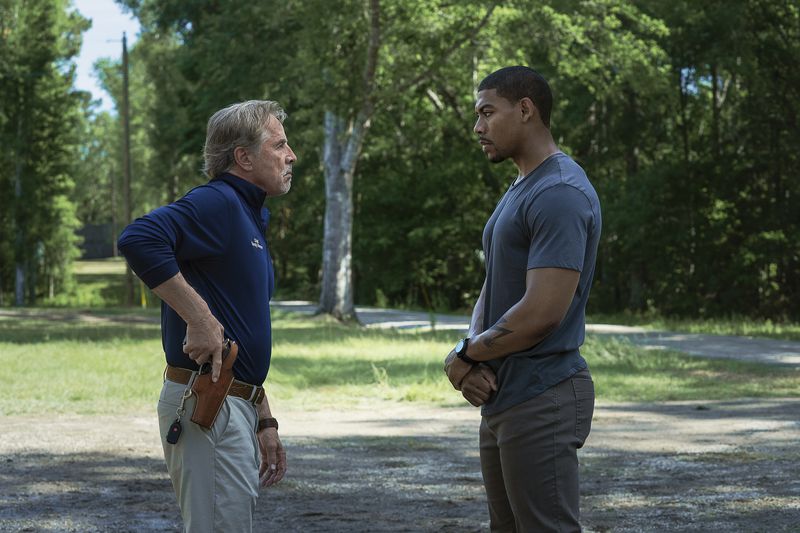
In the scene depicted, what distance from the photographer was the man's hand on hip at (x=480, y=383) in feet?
12.2

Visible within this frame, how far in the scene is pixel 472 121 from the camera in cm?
3591

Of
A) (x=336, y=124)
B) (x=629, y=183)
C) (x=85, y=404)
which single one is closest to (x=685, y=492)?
(x=85, y=404)

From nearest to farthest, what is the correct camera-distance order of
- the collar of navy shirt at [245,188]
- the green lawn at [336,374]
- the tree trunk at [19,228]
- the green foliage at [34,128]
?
the collar of navy shirt at [245,188] → the green lawn at [336,374] → the green foliage at [34,128] → the tree trunk at [19,228]

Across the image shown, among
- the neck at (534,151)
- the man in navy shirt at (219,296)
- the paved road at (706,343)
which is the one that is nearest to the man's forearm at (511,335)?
the neck at (534,151)

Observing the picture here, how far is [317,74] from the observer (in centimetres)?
2484

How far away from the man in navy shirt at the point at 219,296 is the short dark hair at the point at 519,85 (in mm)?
722

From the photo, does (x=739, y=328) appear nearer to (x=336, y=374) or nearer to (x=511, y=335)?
(x=336, y=374)

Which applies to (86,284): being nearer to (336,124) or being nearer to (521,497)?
(336,124)

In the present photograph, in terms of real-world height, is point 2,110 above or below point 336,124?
above

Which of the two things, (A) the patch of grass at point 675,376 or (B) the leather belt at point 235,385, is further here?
(A) the patch of grass at point 675,376

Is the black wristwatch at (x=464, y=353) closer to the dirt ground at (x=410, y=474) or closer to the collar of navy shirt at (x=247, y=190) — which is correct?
the collar of navy shirt at (x=247, y=190)

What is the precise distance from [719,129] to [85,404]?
23.0 m

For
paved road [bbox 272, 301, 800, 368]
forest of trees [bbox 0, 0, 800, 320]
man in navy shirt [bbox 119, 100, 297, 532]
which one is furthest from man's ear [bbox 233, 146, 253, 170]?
forest of trees [bbox 0, 0, 800, 320]

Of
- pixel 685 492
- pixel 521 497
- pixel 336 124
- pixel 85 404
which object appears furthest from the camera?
pixel 336 124
